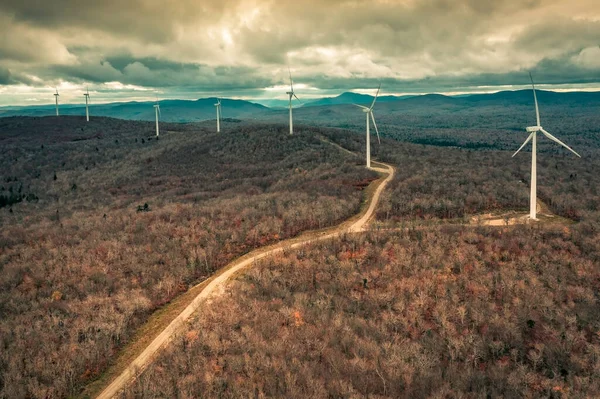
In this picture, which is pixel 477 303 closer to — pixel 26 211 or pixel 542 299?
pixel 542 299

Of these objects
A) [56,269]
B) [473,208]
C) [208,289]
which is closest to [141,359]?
[208,289]

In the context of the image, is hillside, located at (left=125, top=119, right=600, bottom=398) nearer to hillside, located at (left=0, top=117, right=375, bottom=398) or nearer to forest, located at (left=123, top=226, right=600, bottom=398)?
forest, located at (left=123, top=226, right=600, bottom=398)

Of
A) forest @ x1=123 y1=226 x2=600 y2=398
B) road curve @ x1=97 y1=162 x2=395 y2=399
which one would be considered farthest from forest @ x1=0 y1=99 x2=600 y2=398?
road curve @ x1=97 y1=162 x2=395 y2=399

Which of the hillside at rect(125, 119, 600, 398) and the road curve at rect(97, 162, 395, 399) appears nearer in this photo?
the hillside at rect(125, 119, 600, 398)

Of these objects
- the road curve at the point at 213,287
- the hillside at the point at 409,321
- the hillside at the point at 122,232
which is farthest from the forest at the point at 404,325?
the hillside at the point at 122,232

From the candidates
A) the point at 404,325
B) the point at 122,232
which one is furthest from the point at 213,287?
the point at 122,232
